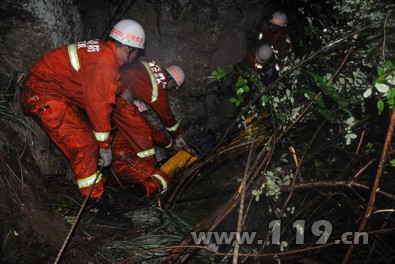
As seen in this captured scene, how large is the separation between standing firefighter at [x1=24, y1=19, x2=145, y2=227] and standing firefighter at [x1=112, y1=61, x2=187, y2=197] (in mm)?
599

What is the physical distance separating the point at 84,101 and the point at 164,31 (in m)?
2.53

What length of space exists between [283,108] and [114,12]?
3.36 metres

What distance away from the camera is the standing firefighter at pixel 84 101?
11.0 feet

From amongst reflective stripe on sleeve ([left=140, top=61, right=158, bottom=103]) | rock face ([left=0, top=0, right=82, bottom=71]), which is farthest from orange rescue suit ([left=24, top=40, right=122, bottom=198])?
reflective stripe on sleeve ([left=140, top=61, right=158, bottom=103])

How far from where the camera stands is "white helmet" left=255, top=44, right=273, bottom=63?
6.28 m

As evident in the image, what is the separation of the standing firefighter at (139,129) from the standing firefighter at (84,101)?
0.60 m

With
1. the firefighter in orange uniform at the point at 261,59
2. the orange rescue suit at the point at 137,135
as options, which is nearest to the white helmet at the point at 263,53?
the firefighter in orange uniform at the point at 261,59

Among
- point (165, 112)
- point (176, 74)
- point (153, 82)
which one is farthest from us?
point (176, 74)

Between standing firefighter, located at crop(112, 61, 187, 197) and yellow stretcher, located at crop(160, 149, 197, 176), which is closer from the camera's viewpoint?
standing firefighter, located at crop(112, 61, 187, 197)

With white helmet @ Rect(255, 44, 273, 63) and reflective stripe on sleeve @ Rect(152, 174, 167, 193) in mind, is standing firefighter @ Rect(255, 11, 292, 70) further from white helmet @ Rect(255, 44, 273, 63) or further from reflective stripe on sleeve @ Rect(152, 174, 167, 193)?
reflective stripe on sleeve @ Rect(152, 174, 167, 193)

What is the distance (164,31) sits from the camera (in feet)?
18.0

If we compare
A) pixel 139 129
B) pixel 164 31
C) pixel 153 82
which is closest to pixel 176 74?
pixel 153 82

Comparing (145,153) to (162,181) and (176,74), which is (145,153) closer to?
(162,181)

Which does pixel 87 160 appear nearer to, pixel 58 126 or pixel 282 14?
pixel 58 126
